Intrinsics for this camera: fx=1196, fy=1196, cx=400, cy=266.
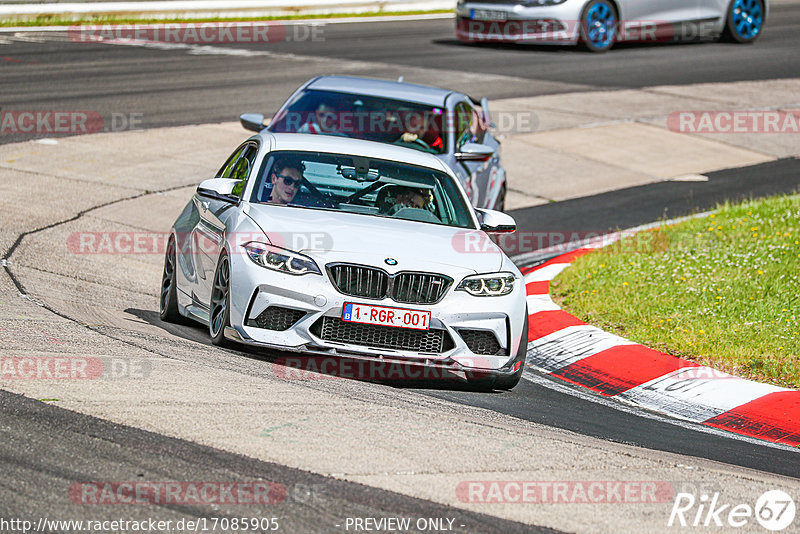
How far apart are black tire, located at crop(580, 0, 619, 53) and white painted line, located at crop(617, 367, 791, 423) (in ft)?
55.6

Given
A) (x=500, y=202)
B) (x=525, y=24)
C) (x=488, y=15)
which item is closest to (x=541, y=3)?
(x=525, y=24)

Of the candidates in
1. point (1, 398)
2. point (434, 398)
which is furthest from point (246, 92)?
point (1, 398)

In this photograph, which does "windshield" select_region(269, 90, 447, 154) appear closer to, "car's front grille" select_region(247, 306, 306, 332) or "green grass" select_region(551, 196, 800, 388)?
"green grass" select_region(551, 196, 800, 388)

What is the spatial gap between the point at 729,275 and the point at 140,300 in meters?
4.86

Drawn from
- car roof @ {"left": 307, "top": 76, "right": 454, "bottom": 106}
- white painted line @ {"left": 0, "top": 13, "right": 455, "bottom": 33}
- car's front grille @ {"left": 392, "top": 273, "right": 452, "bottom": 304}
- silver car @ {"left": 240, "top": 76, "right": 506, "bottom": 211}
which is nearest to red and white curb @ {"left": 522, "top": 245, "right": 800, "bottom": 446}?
car's front grille @ {"left": 392, "top": 273, "right": 452, "bottom": 304}

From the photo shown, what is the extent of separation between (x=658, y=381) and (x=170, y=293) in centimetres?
343

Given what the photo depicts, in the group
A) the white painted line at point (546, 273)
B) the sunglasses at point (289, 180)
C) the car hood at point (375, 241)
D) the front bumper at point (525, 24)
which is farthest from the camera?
the front bumper at point (525, 24)

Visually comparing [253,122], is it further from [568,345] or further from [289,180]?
[568,345]

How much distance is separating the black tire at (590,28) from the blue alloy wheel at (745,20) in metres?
3.43

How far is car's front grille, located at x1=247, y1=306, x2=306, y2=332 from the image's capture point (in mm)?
7102

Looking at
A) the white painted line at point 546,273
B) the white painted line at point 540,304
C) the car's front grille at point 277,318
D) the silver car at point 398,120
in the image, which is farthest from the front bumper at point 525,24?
the car's front grille at point 277,318

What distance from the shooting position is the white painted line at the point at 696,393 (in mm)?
7477

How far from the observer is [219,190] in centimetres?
806

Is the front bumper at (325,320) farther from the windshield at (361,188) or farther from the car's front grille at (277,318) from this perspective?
the windshield at (361,188)
